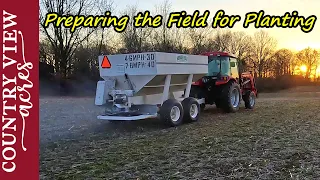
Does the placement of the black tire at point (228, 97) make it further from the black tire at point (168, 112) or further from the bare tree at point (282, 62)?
the bare tree at point (282, 62)

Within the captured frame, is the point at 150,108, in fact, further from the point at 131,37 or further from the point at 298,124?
the point at 131,37

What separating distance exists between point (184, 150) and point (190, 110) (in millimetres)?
3341

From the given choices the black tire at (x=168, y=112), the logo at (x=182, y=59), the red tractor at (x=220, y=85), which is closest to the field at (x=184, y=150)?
the black tire at (x=168, y=112)

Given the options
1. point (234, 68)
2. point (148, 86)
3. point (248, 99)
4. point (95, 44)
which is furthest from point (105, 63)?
point (95, 44)

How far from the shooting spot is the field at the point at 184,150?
175 inches

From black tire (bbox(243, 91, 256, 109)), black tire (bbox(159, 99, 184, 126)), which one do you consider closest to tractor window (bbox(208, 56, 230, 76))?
black tire (bbox(243, 91, 256, 109))

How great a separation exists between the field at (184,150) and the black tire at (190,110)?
24cm

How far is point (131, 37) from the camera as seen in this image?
30.0m

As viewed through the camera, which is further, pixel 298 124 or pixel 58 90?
pixel 58 90

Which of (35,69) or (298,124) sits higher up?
(35,69)

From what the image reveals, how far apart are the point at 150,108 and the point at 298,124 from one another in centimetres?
341

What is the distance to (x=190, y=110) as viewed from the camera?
8984 mm

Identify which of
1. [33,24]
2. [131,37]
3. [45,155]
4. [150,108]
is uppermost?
[131,37]

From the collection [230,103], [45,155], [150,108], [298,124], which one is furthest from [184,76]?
[45,155]
